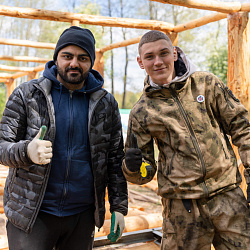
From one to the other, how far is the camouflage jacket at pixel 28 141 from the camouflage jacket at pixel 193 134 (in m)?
0.21

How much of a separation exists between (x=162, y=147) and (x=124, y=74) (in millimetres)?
20499

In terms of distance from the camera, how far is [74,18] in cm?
516

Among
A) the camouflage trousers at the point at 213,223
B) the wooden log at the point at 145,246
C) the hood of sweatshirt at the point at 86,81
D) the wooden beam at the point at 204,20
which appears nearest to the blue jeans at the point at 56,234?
Answer: the camouflage trousers at the point at 213,223

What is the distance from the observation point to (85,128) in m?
1.88

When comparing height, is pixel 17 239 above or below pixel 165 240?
above

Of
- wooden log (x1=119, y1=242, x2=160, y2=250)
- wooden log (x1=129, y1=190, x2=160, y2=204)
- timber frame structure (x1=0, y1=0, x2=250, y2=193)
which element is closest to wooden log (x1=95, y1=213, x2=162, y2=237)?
wooden log (x1=119, y1=242, x2=160, y2=250)

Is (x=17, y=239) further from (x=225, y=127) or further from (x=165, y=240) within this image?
(x=225, y=127)

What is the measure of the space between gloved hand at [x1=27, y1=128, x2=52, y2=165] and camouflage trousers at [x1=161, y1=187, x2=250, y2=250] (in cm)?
91

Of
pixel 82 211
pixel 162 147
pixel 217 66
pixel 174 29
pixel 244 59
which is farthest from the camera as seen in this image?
pixel 217 66

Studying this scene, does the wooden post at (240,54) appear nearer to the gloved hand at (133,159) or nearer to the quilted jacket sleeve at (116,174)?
the quilted jacket sleeve at (116,174)

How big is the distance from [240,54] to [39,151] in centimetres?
370

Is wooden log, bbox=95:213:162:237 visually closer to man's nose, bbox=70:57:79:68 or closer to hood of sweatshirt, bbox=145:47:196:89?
hood of sweatshirt, bbox=145:47:196:89

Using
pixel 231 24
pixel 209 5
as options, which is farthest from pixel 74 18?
pixel 231 24

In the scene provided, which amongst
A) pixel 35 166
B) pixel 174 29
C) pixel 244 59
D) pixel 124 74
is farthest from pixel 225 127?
pixel 124 74
